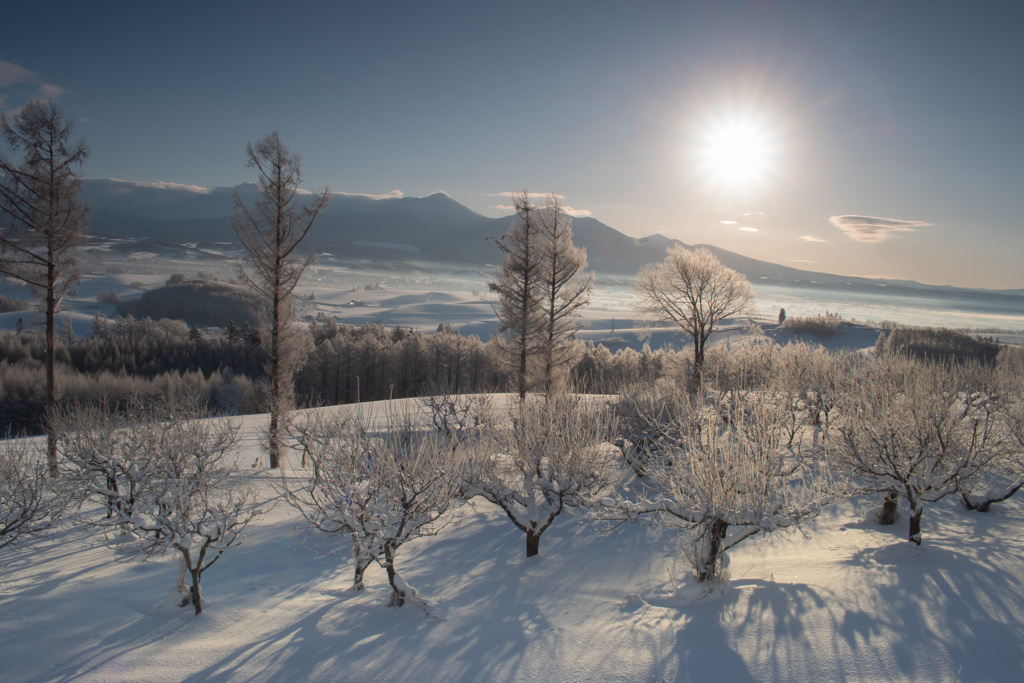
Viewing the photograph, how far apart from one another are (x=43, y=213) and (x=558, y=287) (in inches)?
499

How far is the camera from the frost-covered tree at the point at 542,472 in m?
8.05

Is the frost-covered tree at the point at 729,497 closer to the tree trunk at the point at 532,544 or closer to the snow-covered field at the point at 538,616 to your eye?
the snow-covered field at the point at 538,616

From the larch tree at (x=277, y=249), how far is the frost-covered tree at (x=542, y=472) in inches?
275

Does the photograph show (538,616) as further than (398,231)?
No

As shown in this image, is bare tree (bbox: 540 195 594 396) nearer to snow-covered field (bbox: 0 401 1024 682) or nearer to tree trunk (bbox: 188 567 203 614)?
snow-covered field (bbox: 0 401 1024 682)

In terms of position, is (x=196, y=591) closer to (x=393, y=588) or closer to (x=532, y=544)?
(x=393, y=588)

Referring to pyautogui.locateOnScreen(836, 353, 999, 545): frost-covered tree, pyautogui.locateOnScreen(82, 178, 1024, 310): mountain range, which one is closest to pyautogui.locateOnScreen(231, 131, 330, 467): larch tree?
pyautogui.locateOnScreen(836, 353, 999, 545): frost-covered tree

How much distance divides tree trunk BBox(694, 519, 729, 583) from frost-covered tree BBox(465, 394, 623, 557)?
6.40 ft

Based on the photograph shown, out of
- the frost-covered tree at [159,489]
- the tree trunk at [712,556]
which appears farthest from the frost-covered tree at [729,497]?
the frost-covered tree at [159,489]

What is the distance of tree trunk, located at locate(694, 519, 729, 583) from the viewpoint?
20.9 feet

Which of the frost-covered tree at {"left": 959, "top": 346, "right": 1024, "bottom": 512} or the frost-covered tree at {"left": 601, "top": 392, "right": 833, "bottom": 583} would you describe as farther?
the frost-covered tree at {"left": 959, "top": 346, "right": 1024, "bottom": 512}

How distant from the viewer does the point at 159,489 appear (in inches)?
266

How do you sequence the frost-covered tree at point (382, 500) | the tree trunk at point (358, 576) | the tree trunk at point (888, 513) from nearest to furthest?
1. the frost-covered tree at point (382, 500)
2. the tree trunk at point (358, 576)
3. the tree trunk at point (888, 513)

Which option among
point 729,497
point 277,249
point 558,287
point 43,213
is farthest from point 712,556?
point 43,213
